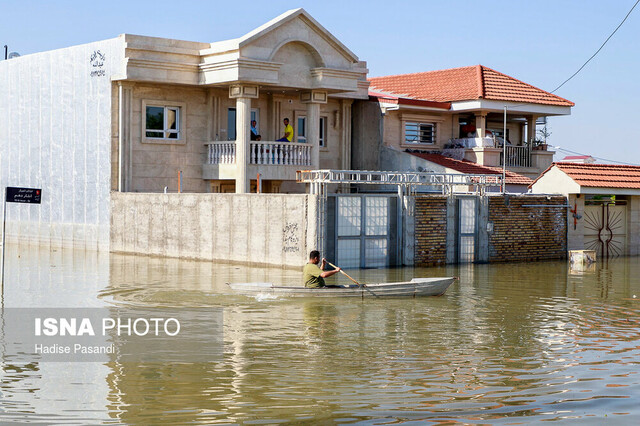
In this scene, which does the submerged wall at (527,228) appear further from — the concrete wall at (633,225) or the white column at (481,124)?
the white column at (481,124)

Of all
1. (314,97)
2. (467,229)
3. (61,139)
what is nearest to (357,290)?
(467,229)

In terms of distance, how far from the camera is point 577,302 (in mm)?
19984

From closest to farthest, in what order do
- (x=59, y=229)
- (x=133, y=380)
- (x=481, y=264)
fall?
(x=133, y=380) < (x=481, y=264) < (x=59, y=229)

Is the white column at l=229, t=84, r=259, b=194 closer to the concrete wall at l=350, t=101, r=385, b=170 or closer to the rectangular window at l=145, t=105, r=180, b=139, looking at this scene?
the rectangular window at l=145, t=105, r=180, b=139

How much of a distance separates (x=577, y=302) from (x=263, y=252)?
33.4ft

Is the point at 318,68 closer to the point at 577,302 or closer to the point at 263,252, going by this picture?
the point at 263,252

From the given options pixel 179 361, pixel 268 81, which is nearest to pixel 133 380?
pixel 179 361

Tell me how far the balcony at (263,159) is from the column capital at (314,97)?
177 cm

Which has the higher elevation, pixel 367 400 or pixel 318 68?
pixel 318 68

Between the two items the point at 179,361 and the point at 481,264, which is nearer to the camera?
the point at 179,361

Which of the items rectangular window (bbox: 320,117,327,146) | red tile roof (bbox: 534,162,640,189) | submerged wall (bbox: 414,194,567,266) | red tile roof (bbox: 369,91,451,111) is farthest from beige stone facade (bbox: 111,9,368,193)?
red tile roof (bbox: 534,162,640,189)

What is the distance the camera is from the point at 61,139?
34.9m

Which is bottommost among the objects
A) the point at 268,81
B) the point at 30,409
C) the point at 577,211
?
the point at 30,409

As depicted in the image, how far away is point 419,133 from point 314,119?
7.08 m
